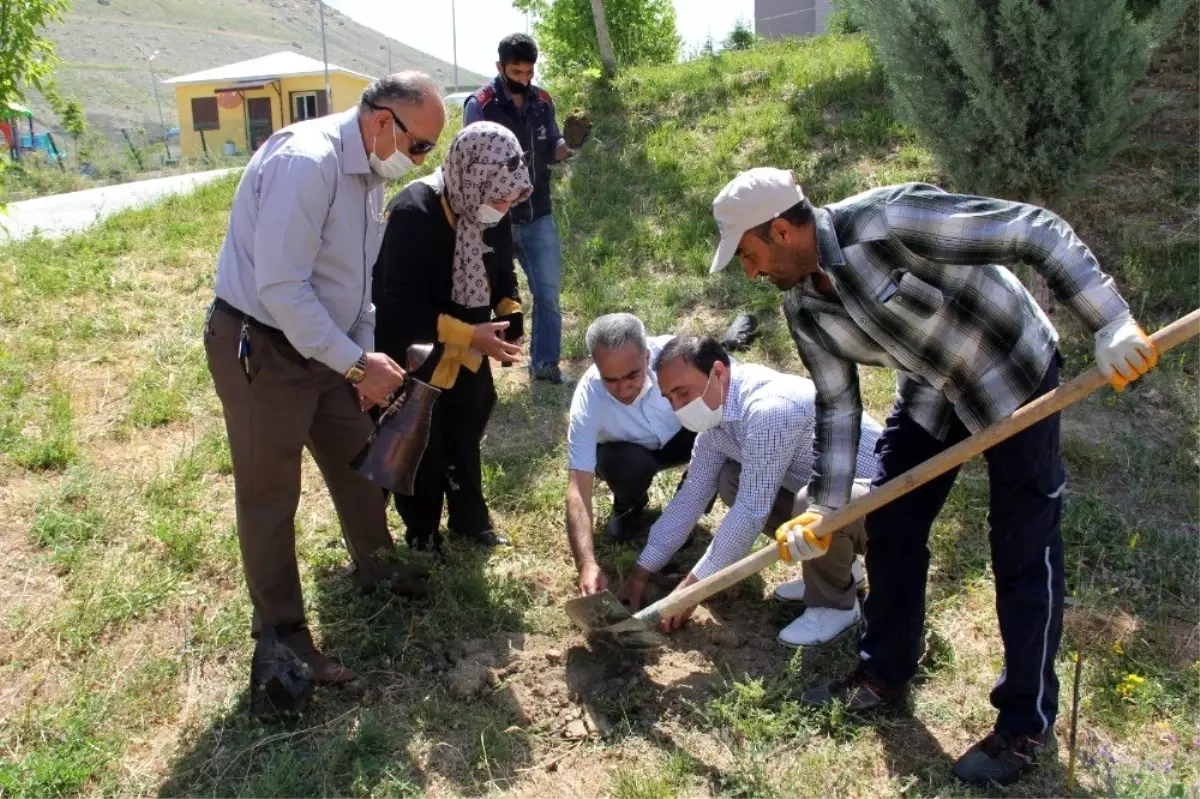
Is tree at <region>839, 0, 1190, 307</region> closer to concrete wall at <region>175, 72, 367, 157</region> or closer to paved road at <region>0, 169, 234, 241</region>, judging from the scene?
paved road at <region>0, 169, 234, 241</region>

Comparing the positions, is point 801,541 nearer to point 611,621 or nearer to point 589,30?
point 611,621

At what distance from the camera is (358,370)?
2734 mm

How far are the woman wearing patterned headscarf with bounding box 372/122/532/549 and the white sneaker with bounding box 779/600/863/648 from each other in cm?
139

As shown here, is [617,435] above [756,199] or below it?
below

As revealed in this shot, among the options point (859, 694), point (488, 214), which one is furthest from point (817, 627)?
point (488, 214)

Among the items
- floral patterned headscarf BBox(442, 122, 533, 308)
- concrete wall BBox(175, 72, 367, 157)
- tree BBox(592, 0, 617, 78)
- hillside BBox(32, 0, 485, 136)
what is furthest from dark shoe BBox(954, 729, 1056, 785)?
hillside BBox(32, 0, 485, 136)

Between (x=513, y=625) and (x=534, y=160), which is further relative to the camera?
(x=534, y=160)

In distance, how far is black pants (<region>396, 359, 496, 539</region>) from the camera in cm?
364

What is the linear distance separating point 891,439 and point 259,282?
1.86 m

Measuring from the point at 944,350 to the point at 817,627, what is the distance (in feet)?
4.24

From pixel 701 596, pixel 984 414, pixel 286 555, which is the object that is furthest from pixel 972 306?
pixel 286 555

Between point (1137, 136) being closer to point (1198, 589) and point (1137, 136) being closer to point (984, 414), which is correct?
point (1198, 589)

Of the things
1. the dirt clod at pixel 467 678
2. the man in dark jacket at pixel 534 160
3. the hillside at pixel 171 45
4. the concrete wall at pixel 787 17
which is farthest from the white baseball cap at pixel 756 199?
the hillside at pixel 171 45

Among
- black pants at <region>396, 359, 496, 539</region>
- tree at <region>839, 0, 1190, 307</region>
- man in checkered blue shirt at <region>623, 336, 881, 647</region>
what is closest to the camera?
man in checkered blue shirt at <region>623, 336, 881, 647</region>
